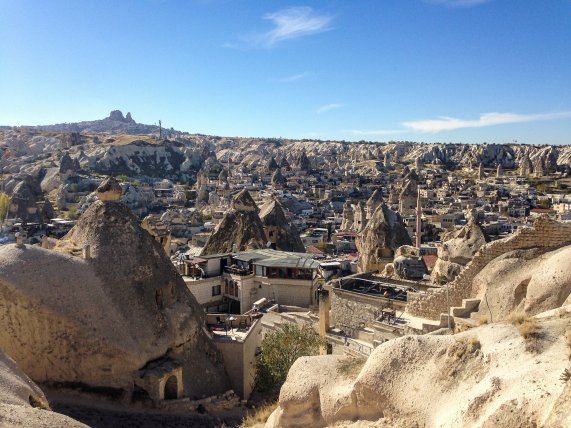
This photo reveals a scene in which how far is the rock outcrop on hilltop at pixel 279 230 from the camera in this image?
33.2 m

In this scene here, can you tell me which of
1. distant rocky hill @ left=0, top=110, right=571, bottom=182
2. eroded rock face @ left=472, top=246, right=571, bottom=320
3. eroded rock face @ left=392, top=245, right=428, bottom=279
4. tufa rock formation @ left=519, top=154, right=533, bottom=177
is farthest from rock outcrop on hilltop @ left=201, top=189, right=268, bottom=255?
tufa rock formation @ left=519, top=154, right=533, bottom=177

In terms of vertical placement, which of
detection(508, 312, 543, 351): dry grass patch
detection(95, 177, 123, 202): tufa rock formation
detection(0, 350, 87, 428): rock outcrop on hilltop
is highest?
detection(95, 177, 123, 202): tufa rock formation

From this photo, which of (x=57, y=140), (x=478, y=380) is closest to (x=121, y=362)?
(x=478, y=380)

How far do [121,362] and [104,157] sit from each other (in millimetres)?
93750

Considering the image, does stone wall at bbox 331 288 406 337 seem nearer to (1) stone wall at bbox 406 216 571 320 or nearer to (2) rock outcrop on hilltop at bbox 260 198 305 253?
(1) stone wall at bbox 406 216 571 320

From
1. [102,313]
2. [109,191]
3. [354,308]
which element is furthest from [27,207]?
[354,308]

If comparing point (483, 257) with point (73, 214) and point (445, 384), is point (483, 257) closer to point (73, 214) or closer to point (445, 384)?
point (445, 384)

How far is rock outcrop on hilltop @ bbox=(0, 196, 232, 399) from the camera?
1408cm

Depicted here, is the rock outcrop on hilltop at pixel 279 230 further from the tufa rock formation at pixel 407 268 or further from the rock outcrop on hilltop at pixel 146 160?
the rock outcrop on hilltop at pixel 146 160

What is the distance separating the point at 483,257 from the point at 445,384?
7923 millimetres

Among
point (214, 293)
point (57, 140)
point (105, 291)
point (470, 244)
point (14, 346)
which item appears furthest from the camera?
point (57, 140)

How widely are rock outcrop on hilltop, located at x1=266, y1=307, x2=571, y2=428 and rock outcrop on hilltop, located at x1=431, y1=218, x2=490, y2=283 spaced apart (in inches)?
501

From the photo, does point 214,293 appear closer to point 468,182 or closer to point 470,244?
point 470,244

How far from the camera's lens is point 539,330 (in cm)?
664
